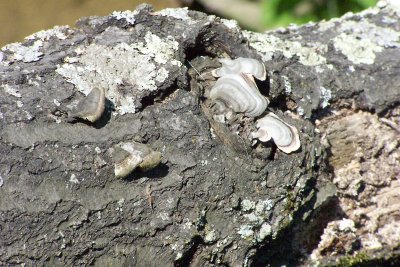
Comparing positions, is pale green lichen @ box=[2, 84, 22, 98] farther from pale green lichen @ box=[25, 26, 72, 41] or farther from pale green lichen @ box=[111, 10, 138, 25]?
pale green lichen @ box=[111, 10, 138, 25]

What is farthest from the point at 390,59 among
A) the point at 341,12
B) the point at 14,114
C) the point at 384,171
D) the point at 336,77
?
the point at 341,12

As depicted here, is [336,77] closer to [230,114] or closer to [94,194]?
[230,114]

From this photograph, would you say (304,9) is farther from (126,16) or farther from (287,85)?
(126,16)

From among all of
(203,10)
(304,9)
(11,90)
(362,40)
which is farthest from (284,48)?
(203,10)

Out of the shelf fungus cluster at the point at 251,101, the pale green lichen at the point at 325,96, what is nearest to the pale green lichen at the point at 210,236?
the shelf fungus cluster at the point at 251,101

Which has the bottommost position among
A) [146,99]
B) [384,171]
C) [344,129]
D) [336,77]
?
[384,171]

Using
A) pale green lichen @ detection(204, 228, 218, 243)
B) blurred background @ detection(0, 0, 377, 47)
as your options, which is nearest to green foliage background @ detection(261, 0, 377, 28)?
blurred background @ detection(0, 0, 377, 47)

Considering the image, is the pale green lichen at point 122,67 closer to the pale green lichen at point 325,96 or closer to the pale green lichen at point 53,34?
the pale green lichen at point 53,34
